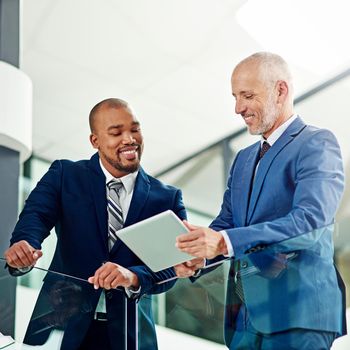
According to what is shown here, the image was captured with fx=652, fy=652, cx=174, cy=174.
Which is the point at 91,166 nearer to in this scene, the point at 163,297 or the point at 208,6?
the point at 163,297

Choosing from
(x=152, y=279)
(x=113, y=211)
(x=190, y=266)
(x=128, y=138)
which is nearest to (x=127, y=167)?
(x=128, y=138)

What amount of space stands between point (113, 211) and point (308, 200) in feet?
3.27

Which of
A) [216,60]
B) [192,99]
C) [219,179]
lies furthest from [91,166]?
[219,179]

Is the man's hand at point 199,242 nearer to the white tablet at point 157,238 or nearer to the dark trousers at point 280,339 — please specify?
the white tablet at point 157,238

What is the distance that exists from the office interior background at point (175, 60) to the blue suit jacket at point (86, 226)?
2365 millimetres

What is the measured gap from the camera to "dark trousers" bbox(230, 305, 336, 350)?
Answer: 199 centimetres

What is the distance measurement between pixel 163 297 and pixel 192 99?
3.89 m

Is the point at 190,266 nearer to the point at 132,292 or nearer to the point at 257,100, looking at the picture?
the point at 132,292

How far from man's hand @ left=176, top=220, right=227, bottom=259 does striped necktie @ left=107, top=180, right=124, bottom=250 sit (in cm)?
68

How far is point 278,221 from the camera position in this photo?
212 cm

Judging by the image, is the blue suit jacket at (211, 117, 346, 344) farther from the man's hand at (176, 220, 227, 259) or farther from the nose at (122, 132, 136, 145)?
the nose at (122, 132, 136, 145)

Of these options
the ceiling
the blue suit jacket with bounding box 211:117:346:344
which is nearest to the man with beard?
the blue suit jacket with bounding box 211:117:346:344

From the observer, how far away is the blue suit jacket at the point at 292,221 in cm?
200

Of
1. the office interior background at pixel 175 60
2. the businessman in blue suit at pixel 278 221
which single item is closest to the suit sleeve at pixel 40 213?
the businessman in blue suit at pixel 278 221
